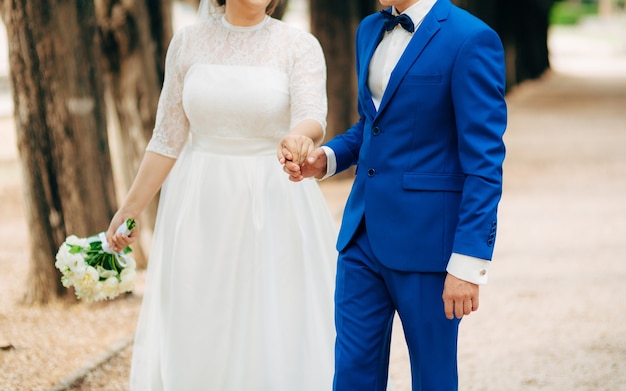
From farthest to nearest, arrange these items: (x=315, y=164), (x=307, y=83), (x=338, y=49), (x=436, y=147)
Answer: (x=338, y=49), (x=307, y=83), (x=315, y=164), (x=436, y=147)

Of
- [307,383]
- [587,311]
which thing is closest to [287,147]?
[307,383]

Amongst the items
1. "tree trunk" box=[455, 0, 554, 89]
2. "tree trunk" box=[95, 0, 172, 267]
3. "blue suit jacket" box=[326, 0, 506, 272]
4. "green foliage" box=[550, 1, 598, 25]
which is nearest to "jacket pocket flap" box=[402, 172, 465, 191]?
"blue suit jacket" box=[326, 0, 506, 272]

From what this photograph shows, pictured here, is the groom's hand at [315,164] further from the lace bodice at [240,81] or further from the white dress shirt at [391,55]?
the lace bodice at [240,81]

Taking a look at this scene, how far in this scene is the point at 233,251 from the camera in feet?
13.1

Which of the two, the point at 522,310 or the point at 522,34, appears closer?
the point at 522,310

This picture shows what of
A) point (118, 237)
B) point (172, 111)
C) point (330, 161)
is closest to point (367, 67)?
point (330, 161)

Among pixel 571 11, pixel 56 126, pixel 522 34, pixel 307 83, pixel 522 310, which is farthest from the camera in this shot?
pixel 571 11

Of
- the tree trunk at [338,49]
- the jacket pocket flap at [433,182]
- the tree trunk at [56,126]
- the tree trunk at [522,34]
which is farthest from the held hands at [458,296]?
the tree trunk at [522,34]

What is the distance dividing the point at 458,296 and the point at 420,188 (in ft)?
1.18

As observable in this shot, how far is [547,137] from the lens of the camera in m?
17.8

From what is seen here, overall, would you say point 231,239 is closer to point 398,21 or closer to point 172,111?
point 172,111

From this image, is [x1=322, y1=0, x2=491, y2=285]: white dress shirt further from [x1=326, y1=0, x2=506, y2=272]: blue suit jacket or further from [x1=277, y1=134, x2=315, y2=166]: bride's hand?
[x1=277, y1=134, x2=315, y2=166]: bride's hand

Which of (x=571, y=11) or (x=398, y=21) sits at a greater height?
(x=398, y=21)

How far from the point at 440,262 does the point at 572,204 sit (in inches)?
338
